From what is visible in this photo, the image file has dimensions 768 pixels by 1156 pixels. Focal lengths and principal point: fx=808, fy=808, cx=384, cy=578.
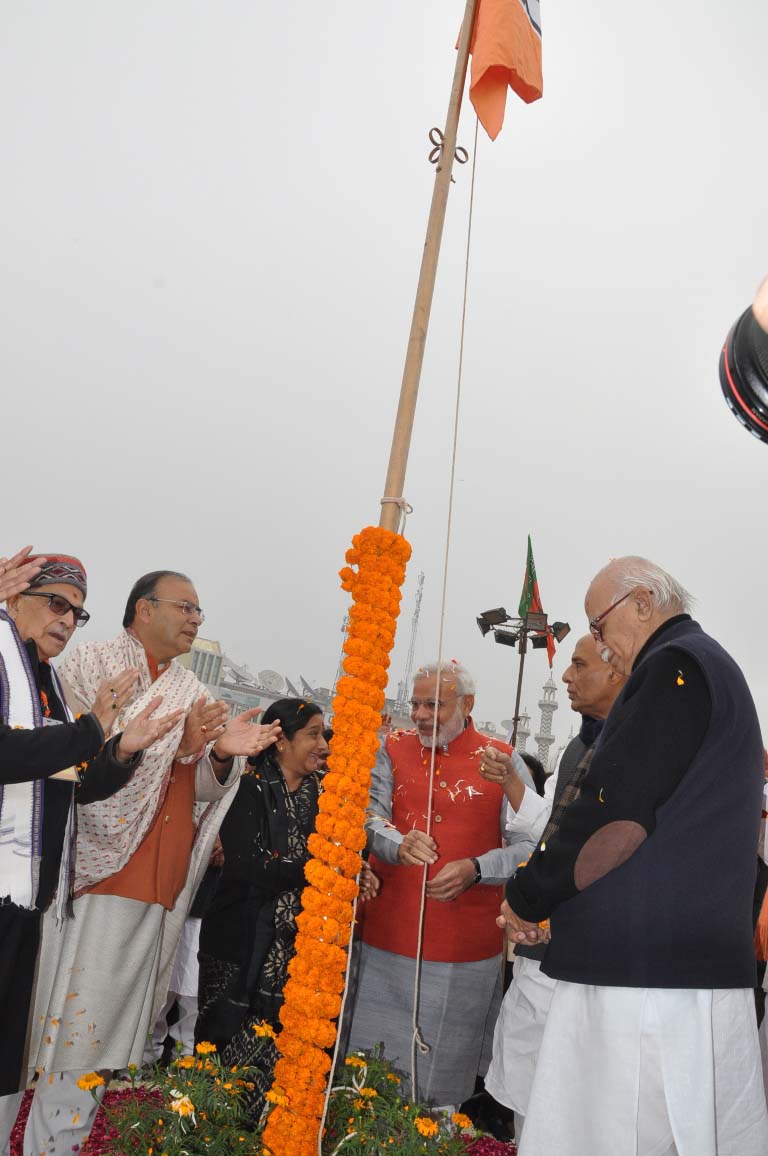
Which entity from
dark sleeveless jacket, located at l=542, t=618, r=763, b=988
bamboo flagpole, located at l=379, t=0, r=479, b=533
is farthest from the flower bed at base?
bamboo flagpole, located at l=379, t=0, r=479, b=533

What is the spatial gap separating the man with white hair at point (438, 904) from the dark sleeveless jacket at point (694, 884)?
49.9 inches

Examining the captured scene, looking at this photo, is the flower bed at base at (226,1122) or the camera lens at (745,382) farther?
the flower bed at base at (226,1122)

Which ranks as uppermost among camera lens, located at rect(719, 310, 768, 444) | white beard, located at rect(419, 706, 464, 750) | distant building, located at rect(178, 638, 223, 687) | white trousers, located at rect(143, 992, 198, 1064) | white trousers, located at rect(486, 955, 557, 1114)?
distant building, located at rect(178, 638, 223, 687)

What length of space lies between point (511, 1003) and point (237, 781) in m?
1.56

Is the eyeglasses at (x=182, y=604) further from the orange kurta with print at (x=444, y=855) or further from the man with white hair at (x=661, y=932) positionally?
the man with white hair at (x=661, y=932)

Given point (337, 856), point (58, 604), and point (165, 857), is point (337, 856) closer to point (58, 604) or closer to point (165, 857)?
point (165, 857)

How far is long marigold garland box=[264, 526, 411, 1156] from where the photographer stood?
94.7 inches

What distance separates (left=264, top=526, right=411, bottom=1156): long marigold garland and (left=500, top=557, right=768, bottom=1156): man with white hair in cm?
69

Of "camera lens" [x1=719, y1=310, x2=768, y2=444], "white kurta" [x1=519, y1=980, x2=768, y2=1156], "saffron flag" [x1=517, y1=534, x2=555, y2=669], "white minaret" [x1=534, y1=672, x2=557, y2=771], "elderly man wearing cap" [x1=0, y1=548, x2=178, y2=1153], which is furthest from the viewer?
"white minaret" [x1=534, y1=672, x2=557, y2=771]

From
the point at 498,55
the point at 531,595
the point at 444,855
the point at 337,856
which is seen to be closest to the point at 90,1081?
the point at 337,856

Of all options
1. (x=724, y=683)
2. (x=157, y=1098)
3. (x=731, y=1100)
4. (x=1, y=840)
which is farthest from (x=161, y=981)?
(x=724, y=683)

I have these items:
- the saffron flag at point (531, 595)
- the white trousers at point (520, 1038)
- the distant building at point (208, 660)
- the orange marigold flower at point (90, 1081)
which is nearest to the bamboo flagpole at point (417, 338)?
the white trousers at point (520, 1038)

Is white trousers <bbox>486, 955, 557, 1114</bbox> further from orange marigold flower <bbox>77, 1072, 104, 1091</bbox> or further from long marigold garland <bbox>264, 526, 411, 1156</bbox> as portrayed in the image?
orange marigold flower <bbox>77, 1072, 104, 1091</bbox>

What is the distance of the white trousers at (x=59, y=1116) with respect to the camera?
2.79m
